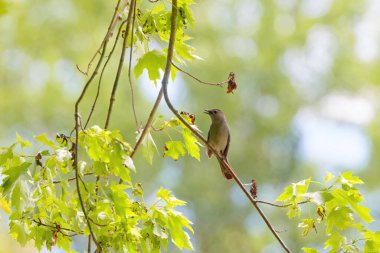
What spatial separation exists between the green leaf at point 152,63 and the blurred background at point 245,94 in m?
8.02

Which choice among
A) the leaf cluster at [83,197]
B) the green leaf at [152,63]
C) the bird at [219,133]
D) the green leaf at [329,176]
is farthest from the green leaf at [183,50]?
the bird at [219,133]

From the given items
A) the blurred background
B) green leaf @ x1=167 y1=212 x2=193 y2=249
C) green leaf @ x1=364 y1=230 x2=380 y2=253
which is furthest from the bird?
the blurred background

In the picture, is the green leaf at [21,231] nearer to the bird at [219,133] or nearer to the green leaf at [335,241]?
the green leaf at [335,241]

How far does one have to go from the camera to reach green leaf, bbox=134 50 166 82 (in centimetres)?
188

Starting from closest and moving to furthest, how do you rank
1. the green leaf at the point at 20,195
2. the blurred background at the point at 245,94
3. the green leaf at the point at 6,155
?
the green leaf at the point at 20,195, the green leaf at the point at 6,155, the blurred background at the point at 245,94

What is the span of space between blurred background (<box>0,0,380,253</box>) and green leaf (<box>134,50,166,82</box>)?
8016 mm

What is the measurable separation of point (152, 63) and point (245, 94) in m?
10.3

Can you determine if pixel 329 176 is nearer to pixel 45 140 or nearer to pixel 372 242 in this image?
pixel 372 242

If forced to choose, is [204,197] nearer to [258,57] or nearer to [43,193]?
[258,57]

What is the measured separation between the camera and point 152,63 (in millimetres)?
1886

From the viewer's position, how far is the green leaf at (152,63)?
6.15ft

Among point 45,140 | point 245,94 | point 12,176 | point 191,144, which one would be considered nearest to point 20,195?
point 12,176

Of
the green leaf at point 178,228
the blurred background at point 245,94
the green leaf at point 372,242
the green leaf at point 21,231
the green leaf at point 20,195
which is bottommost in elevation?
the blurred background at point 245,94

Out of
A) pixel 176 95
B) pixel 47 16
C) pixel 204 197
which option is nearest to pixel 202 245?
pixel 204 197
